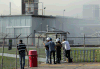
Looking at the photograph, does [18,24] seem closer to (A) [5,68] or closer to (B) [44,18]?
(B) [44,18]

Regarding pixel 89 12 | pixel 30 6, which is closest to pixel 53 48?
pixel 30 6

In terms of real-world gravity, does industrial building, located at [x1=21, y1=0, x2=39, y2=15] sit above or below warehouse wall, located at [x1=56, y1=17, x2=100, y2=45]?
above

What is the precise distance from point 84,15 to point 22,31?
103ft

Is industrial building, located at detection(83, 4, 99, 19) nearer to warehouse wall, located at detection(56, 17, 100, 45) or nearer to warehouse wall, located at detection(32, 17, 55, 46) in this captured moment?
warehouse wall, located at detection(56, 17, 100, 45)

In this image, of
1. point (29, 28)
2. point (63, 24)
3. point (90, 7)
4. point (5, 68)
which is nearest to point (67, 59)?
point (5, 68)

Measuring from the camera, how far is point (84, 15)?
77.2 metres

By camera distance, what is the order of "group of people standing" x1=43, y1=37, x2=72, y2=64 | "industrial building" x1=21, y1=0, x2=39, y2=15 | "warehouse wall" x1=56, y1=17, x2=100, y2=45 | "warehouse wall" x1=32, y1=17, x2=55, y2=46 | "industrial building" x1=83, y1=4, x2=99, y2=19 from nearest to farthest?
"group of people standing" x1=43, y1=37, x2=72, y2=64, "warehouse wall" x1=32, y1=17, x2=55, y2=46, "industrial building" x1=21, y1=0, x2=39, y2=15, "warehouse wall" x1=56, y1=17, x2=100, y2=45, "industrial building" x1=83, y1=4, x2=99, y2=19

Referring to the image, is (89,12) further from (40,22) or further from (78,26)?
(40,22)

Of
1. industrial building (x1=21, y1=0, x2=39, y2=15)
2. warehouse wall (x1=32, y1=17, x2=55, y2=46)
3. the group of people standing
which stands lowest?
the group of people standing

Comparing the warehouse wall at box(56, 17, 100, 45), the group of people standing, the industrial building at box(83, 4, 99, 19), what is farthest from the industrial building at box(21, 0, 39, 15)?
the group of people standing

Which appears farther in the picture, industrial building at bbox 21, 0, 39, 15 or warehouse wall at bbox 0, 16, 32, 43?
industrial building at bbox 21, 0, 39, 15

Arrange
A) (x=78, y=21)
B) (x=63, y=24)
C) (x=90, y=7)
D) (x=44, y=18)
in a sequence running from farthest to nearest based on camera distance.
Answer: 1. (x=90, y=7)
2. (x=78, y=21)
3. (x=63, y=24)
4. (x=44, y=18)

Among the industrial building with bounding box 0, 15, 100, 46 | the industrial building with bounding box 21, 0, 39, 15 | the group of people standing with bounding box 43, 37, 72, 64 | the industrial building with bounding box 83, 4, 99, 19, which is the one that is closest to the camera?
the group of people standing with bounding box 43, 37, 72, 64

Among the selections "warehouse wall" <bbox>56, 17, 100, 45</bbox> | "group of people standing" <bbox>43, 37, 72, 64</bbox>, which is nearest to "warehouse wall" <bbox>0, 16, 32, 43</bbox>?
"warehouse wall" <bbox>56, 17, 100, 45</bbox>
